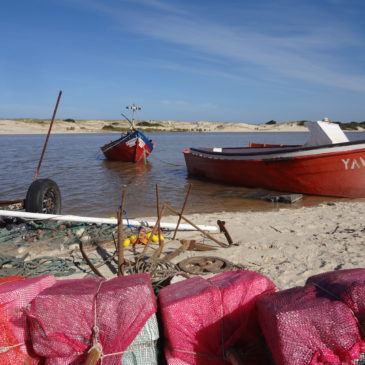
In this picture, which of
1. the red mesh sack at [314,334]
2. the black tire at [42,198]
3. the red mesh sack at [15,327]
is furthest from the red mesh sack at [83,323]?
the black tire at [42,198]

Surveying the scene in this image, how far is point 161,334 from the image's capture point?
8.46 feet

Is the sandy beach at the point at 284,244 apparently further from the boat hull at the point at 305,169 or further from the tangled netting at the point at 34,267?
the boat hull at the point at 305,169

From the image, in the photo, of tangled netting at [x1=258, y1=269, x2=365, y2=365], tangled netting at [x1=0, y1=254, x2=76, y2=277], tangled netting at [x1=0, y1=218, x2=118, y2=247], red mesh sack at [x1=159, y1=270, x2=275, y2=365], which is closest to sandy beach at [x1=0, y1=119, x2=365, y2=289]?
tangled netting at [x1=0, y1=218, x2=118, y2=247]

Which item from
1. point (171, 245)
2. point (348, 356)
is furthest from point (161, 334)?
point (171, 245)

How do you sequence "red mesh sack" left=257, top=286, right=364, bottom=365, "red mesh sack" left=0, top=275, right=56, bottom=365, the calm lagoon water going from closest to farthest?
"red mesh sack" left=257, top=286, right=364, bottom=365, "red mesh sack" left=0, top=275, right=56, bottom=365, the calm lagoon water

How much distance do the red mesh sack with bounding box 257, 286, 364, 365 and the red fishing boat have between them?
2036 centimetres

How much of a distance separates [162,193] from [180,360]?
409 inches

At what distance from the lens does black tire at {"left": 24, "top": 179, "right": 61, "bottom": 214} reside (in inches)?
261

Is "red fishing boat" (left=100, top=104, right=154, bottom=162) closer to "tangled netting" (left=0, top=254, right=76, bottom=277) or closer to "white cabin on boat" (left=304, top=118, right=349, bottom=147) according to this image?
"white cabin on boat" (left=304, top=118, right=349, bottom=147)

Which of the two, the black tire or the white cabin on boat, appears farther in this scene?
the white cabin on boat

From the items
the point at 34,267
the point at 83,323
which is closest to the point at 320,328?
the point at 83,323

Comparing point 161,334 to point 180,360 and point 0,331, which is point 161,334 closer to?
point 180,360

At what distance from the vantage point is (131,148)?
72.8 feet

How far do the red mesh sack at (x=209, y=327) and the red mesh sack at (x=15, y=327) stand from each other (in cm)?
94
